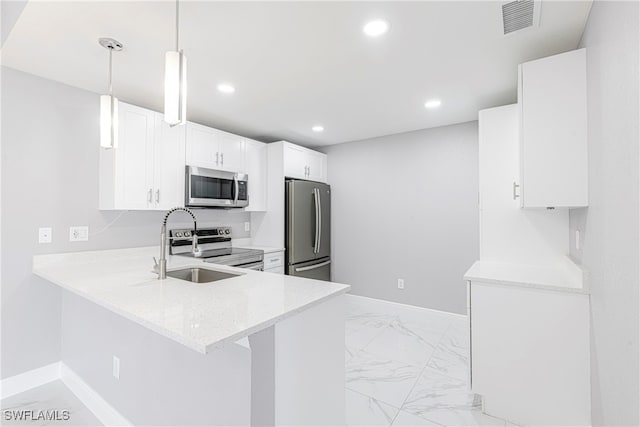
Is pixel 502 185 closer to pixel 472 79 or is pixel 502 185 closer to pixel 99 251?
pixel 472 79

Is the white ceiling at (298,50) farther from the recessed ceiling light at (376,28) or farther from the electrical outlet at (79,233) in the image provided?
the electrical outlet at (79,233)

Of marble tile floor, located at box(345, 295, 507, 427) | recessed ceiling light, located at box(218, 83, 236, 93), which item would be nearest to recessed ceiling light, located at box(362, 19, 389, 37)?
recessed ceiling light, located at box(218, 83, 236, 93)

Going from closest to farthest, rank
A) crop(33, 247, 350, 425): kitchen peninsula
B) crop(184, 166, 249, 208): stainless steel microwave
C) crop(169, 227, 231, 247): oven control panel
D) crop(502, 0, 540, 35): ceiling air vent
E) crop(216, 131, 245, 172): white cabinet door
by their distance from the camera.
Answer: crop(33, 247, 350, 425): kitchen peninsula, crop(502, 0, 540, 35): ceiling air vent, crop(184, 166, 249, 208): stainless steel microwave, crop(169, 227, 231, 247): oven control panel, crop(216, 131, 245, 172): white cabinet door

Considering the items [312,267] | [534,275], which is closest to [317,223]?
[312,267]

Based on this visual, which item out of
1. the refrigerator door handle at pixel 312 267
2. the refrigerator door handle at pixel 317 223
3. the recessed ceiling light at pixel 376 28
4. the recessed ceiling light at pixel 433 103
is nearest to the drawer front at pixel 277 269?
the refrigerator door handle at pixel 312 267

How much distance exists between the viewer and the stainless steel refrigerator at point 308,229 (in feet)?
12.5

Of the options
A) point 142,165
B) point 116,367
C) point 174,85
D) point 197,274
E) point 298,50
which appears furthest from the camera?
point 142,165

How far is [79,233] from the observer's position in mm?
2498

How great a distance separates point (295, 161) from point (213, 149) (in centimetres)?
110

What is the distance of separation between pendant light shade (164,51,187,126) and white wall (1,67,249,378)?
1844 millimetres

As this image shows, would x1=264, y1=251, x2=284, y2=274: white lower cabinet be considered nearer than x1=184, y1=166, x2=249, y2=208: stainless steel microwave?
No

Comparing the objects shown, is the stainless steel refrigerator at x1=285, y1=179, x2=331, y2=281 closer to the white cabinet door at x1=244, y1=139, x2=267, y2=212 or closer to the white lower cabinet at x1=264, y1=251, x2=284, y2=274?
the white lower cabinet at x1=264, y1=251, x2=284, y2=274

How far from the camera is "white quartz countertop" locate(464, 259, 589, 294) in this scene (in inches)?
68.5

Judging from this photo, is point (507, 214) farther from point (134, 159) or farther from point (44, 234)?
point (44, 234)
